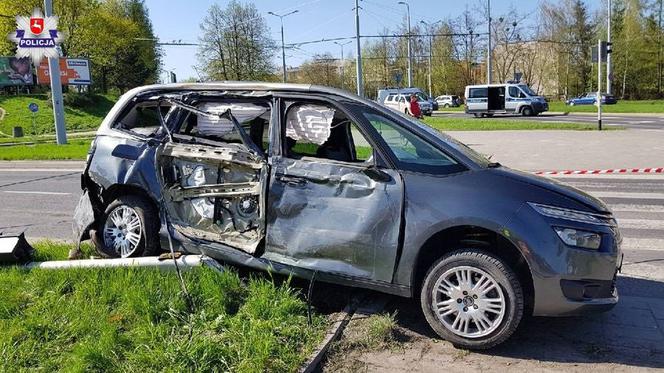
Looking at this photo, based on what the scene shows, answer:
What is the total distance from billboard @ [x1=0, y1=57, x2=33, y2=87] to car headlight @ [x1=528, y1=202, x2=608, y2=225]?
6323 centimetres

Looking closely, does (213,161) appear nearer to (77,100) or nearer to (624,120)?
(624,120)

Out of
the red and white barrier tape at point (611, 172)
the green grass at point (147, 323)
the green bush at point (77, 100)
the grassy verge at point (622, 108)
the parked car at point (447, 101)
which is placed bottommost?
the red and white barrier tape at point (611, 172)

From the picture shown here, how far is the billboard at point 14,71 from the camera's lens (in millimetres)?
56250

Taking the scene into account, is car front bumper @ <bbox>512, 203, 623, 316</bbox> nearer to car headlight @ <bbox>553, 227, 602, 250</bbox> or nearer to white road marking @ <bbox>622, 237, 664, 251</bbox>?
car headlight @ <bbox>553, 227, 602, 250</bbox>

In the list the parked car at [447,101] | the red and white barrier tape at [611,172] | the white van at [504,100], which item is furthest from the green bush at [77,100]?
the red and white barrier tape at [611,172]

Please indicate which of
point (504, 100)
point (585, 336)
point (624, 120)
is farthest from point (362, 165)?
point (504, 100)

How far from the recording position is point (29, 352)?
3500 mm

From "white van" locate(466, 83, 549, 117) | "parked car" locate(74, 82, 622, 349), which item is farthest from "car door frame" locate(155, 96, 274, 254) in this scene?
"white van" locate(466, 83, 549, 117)

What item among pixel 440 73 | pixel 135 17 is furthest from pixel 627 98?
pixel 135 17

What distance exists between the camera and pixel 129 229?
5059 millimetres

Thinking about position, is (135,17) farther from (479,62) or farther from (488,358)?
(488,358)

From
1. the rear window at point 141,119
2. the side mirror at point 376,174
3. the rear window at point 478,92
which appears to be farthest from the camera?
the rear window at point 478,92

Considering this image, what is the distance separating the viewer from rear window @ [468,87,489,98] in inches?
1575

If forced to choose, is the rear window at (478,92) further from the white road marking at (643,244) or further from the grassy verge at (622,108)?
the white road marking at (643,244)
